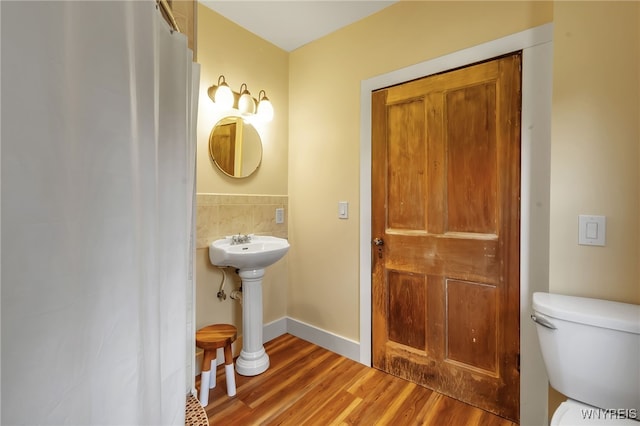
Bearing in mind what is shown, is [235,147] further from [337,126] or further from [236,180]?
[337,126]

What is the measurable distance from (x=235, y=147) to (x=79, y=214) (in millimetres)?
1593

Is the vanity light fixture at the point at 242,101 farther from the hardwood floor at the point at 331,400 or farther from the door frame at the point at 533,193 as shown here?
the hardwood floor at the point at 331,400

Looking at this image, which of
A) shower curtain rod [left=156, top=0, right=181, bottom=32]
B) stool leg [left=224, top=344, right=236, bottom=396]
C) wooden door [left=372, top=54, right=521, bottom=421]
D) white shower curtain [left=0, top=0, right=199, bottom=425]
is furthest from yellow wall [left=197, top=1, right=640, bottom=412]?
white shower curtain [left=0, top=0, right=199, bottom=425]

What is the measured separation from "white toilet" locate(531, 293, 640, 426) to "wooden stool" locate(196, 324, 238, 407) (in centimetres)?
150

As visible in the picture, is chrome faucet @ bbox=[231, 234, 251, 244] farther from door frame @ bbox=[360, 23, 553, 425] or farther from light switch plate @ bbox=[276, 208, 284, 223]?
door frame @ bbox=[360, 23, 553, 425]

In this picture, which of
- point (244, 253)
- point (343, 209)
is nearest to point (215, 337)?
point (244, 253)

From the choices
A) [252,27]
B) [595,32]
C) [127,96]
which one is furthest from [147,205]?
[252,27]

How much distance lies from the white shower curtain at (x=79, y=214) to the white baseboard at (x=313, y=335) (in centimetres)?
149

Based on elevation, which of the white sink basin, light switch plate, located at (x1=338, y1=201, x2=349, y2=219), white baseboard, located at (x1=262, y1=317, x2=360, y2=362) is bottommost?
white baseboard, located at (x1=262, y1=317, x2=360, y2=362)

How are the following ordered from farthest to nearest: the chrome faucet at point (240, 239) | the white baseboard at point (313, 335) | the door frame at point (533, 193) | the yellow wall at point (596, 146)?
1. the white baseboard at point (313, 335)
2. the chrome faucet at point (240, 239)
3. the door frame at point (533, 193)
4. the yellow wall at point (596, 146)

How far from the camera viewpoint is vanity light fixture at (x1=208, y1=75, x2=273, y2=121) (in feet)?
6.22

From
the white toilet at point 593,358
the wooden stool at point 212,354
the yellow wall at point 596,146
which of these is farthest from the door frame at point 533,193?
the wooden stool at point 212,354

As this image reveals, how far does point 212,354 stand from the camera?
1.62 metres

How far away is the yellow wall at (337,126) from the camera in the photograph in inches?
66.2
